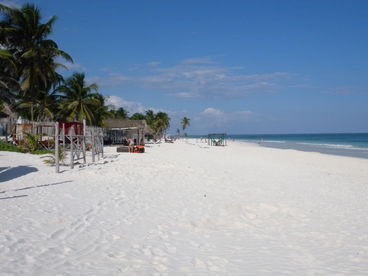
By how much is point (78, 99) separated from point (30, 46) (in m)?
6.82

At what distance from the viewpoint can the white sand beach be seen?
3.62 metres

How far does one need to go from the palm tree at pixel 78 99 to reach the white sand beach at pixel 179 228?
70.4ft

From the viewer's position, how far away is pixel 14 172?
10.3m

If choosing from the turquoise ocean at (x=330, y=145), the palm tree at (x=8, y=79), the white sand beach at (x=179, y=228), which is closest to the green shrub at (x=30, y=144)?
the palm tree at (x=8, y=79)

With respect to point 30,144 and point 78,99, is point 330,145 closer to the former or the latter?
point 78,99

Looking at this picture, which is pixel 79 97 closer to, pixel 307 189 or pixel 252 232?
pixel 307 189

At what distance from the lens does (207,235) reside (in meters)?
4.78

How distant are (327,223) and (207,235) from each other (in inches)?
86.5

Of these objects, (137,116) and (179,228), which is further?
(137,116)

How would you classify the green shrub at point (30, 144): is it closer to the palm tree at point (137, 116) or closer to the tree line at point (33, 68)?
the tree line at point (33, 68)

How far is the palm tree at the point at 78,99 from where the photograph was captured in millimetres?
29891

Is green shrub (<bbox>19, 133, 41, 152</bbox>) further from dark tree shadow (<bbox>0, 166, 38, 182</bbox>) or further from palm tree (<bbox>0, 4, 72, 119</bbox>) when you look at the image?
palm tree (<bbox>0, 4, 72, 119</bbox>)

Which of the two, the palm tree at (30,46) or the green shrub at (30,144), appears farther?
the palm tree at (30,46)

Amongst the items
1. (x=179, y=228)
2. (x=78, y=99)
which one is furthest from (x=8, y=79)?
Answer: (x=179, y=228)
